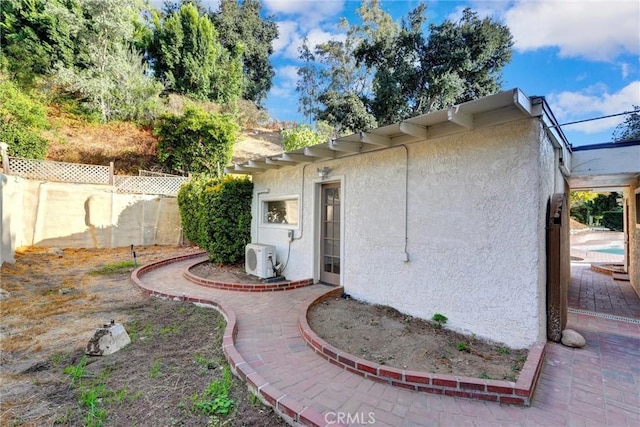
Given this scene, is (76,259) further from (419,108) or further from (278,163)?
(419,108)

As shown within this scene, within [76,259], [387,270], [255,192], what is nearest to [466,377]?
[387,270]

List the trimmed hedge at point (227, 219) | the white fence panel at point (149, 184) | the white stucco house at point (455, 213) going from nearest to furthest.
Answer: the white stucco house at point (455, 213), the trimmed hedge at point (227, 219), the white fence panel at point (149, 184)

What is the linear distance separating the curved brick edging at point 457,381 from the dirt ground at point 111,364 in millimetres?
1099

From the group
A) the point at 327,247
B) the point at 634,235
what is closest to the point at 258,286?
the point at 327,247

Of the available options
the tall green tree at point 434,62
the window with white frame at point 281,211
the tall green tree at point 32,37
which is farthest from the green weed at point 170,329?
the tall green tree at point 32,37

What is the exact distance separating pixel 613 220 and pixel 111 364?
34.3 m

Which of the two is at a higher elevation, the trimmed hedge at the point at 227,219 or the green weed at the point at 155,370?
the trimmed hedge at the point at 227,219

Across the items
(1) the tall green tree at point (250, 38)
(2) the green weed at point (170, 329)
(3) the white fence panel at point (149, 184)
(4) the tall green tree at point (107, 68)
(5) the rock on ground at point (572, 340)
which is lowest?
(2) the green weed at point (170, 329)

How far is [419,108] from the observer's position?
66.3 feet

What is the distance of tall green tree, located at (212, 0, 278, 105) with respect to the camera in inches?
1113

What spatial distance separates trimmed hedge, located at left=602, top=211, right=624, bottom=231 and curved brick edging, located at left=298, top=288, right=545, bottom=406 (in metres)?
29.6

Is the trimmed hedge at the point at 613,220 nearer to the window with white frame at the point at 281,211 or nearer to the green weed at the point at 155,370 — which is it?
the window with white frame at the point at 281,211

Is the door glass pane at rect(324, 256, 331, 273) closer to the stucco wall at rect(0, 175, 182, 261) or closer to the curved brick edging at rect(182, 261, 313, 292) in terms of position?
the curved brick edging at rect(182, 261, 313, 292)

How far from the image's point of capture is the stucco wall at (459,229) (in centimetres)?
365
